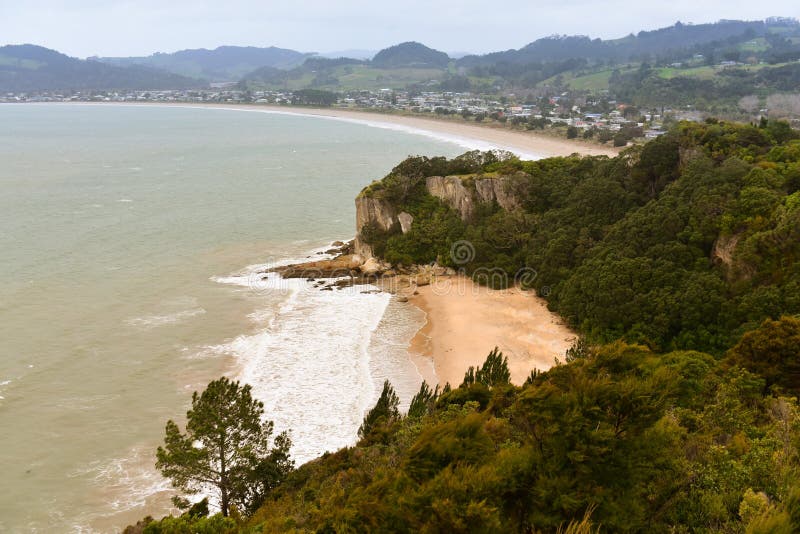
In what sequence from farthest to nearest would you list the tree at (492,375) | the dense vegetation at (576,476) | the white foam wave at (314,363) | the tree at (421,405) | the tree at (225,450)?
1. the white foam wave at (314,363)
2. the tree at (492,375)
3. the tree at (421,405)
4. the tree at (225,450)
5. the dense vegetation at (576,476)

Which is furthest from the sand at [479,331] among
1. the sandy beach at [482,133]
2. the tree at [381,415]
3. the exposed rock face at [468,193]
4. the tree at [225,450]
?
the sandy beach at [482,133]

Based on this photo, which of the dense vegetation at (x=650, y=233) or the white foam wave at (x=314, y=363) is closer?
the white foam wave at (x=314, y=363)

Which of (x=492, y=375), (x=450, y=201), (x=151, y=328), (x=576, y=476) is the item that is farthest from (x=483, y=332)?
(x=576, y=476)

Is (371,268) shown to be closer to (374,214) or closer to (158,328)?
(374,214)

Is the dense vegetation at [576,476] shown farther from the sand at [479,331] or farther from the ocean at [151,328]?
the sand at [479,331]

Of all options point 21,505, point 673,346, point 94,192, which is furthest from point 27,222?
point 673,346
